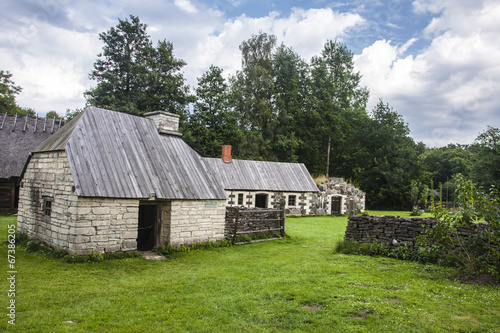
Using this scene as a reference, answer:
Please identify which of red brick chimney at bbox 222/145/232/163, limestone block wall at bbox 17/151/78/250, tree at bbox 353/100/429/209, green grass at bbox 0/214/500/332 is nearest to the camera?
green grass at bbox 0/214/500/332

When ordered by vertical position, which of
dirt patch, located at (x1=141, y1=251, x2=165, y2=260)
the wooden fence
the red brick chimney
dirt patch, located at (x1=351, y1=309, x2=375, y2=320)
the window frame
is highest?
the red brick chimney

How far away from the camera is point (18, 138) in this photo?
75.5 ft

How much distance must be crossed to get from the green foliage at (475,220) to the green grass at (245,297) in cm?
83

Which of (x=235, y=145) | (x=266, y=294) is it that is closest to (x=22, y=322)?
(x=266, y=294)

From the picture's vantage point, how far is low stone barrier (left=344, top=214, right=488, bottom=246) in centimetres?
1107

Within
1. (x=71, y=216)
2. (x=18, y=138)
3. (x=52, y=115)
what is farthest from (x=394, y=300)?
(x=52, y=115)

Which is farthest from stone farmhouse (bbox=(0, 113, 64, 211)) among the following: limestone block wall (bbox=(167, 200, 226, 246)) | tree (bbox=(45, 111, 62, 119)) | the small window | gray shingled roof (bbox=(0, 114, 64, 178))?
tree (bbox=(45, 111, 62, 119))

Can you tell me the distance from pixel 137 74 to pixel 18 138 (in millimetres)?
11879

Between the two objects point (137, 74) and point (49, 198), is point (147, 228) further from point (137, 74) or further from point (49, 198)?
point (137, 74)

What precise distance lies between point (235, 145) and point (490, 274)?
28.5 m

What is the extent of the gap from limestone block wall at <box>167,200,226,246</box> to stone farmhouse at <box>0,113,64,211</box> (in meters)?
14.8

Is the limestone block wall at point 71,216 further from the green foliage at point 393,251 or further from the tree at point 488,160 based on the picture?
the tree at point 488,160

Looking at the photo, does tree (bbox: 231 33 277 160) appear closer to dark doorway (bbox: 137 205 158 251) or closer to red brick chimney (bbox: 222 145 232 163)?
red brick chimney (bbox: 222 145 232 163)

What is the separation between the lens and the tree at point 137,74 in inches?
1217
